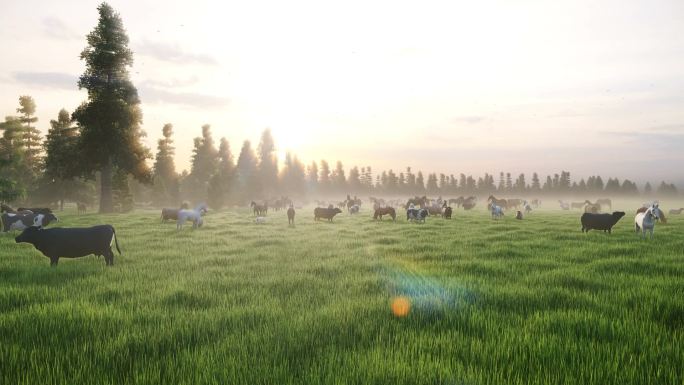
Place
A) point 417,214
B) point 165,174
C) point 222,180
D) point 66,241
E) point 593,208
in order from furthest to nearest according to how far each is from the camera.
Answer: point 165,174 → point 222,180 → point 593,208 → point 417,214 → point 66,241

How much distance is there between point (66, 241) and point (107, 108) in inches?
1107

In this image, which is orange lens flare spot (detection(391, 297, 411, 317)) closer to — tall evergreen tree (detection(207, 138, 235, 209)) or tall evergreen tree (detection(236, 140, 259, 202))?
tall evergreen tree (detection(207, 138, 235, 209))

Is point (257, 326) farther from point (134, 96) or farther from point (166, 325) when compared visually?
point (134, 96)

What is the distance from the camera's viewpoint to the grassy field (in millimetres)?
4023

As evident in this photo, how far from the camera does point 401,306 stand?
6.38 meters

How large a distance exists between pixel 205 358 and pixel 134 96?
36872mm

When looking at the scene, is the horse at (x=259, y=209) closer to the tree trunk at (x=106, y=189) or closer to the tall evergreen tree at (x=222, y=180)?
the tall evergreen tree at (x=222, y=180)

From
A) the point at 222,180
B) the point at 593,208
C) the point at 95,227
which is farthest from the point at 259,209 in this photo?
the point at 593,208

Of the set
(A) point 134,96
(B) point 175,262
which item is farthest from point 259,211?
(B) point 175,262

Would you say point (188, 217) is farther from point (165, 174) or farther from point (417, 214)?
point (165, 174)

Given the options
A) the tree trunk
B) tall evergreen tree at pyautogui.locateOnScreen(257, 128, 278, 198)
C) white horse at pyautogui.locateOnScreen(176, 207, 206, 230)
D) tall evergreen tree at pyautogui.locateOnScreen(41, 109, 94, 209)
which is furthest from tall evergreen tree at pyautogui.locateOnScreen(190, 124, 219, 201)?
white horse at pyautogui.locateOnScreen(176, 207, 206, 230)

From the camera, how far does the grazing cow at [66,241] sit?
32.4ft

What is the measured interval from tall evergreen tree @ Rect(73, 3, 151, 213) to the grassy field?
85.1 ft

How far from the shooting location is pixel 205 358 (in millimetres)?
4316
